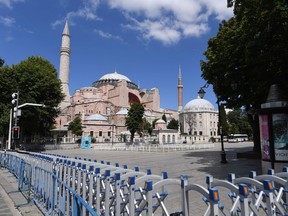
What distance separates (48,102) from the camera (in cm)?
3234

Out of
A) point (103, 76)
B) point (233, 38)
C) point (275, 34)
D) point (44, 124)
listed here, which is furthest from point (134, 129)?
point (103, 76)

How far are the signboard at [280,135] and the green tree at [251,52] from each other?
271 centimetres

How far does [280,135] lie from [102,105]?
256 ft

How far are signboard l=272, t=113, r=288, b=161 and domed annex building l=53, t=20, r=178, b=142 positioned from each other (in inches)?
2192

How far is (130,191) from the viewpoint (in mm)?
3352

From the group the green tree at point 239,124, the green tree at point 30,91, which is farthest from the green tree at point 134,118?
the green tree at point 239,124

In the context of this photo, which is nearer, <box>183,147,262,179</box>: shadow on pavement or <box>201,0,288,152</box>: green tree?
<box>201,0,288,152</box>: green tree

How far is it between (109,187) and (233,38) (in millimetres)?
12417

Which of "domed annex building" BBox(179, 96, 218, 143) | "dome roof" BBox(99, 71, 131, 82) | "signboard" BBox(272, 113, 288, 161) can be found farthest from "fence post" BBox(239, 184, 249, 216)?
"dome roof" BBox(99, 71, 131, 82)

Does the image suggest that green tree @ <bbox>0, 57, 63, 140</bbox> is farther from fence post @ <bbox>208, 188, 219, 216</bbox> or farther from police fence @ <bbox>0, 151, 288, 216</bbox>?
fence post @ <bbox>208, 188, 219, 216</bbox>

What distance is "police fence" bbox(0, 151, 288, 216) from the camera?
116 inches

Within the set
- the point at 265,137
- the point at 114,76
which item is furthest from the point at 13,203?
the point at 114,76

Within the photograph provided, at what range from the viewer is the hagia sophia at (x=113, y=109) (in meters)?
68.1

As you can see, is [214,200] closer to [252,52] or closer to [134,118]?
[252,52]
